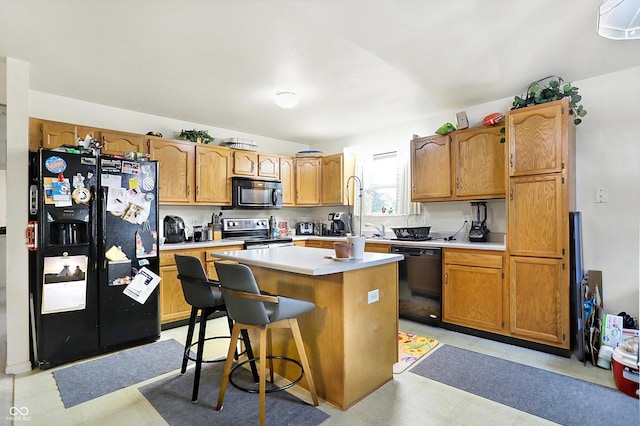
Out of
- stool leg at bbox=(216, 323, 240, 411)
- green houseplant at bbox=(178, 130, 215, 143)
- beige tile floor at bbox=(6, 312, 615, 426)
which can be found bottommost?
beige tile floor at bbox=(6, 312, 615, 426)

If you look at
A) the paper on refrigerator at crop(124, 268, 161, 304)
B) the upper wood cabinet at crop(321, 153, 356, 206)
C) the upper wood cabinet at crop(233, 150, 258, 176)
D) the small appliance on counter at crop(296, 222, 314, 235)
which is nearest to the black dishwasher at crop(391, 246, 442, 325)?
the upper wood cabinet at crop(321, 153, 356, 206)

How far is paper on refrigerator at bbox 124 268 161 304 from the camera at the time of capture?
3020 mm

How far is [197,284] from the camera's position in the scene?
7.08ft

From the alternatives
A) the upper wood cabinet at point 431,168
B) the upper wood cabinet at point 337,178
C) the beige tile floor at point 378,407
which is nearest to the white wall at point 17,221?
the beige tile floor at point 378,407

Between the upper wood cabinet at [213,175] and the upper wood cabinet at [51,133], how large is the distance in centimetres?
126

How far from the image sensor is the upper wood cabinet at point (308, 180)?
527cm

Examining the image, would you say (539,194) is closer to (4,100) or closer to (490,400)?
(490,400)

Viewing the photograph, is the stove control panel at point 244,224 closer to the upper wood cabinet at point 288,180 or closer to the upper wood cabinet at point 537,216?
the upper wood cabinet at point 288,180

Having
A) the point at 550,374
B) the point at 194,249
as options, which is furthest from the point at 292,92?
the point at 550,374

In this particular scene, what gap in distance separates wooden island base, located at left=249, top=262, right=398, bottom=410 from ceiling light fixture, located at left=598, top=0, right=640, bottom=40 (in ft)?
6.11

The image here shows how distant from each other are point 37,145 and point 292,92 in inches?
101

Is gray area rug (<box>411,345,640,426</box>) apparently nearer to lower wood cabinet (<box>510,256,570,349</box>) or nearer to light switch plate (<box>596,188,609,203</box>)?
lower wood cabinet (<box>510,256,570,349</box>)

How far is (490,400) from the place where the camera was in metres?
2.14

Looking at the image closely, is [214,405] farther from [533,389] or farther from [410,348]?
[533,389]
